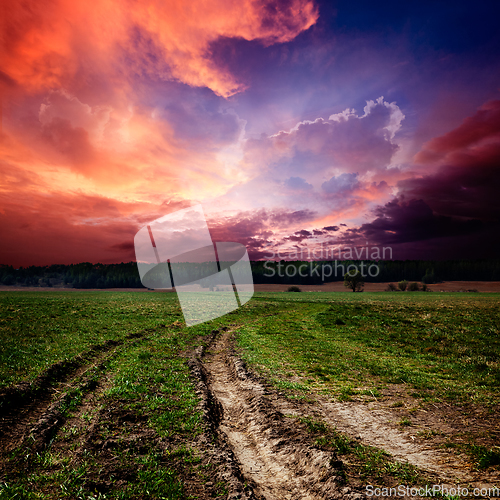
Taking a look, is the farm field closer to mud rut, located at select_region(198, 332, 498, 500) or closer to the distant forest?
mud rut, located at select_region(198, 332, 498, 500)

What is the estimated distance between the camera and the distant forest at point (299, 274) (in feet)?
501

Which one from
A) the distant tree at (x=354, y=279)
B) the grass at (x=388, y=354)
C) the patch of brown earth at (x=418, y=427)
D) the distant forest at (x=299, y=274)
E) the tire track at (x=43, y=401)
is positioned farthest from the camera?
the distant forest at (x=299, y=274)

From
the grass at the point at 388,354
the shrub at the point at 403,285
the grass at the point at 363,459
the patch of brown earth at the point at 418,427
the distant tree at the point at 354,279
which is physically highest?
the grass at the point at 363,459

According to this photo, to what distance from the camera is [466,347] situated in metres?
15.8

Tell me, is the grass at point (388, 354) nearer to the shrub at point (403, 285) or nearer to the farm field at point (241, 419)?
the farm field at point (241, 419)

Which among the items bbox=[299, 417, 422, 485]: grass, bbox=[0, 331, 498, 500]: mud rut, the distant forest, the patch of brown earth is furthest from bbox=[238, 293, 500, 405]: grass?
the distant forest

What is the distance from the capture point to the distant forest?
6014 inches

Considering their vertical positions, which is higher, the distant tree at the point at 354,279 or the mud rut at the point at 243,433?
the mud rut at the point at 243,433

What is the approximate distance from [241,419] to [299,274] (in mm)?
154713

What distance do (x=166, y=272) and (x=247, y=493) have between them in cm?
2195

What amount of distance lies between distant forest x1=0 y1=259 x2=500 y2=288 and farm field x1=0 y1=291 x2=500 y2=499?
139m

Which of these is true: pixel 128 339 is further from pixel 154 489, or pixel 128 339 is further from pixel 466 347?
pixel 466 347

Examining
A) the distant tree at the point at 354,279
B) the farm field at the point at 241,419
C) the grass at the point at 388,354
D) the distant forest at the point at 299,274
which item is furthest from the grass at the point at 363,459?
the distant forest at the point at 299,274

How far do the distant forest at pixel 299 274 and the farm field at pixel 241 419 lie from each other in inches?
5467
